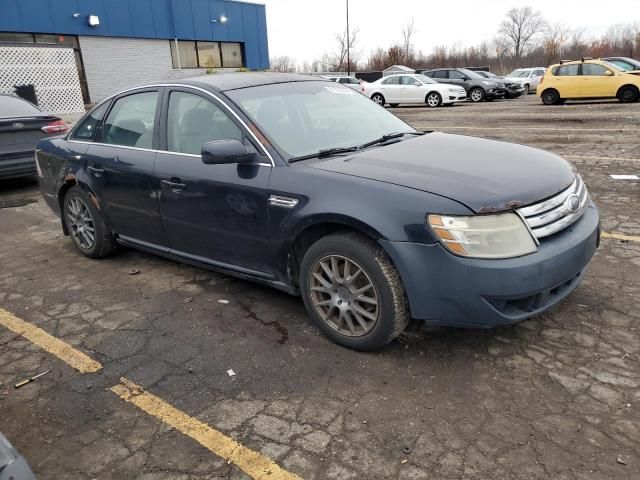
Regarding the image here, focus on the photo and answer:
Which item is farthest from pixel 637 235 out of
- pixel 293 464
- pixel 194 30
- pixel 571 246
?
pixel 194 30

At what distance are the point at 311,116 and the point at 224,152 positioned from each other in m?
0.85

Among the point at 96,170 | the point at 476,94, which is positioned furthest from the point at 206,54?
the point at 96,170

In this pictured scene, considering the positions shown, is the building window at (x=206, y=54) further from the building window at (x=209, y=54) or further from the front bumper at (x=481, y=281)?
the front bumper at (x=481, y=281)

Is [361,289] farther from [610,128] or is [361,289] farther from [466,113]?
[466,113]

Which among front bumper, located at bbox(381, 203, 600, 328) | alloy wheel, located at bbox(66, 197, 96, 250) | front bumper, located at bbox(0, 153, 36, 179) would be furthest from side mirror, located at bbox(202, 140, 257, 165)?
front bumper, located at bbox(0, 153, 36, 179)

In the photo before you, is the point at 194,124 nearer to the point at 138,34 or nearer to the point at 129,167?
the point at 129,167

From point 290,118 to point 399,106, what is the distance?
67.8 feet

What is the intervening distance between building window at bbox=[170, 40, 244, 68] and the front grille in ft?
91.5

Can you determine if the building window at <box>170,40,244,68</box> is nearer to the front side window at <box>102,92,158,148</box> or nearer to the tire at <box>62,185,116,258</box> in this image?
the tire at <box>62,185,116,258</box>

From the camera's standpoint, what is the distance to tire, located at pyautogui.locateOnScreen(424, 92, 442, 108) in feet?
71.1

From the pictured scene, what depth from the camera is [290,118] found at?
3.75 metres

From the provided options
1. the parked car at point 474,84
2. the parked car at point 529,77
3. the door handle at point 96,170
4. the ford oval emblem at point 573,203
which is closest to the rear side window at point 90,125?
the door handle at point 96,170

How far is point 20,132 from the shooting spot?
7.68 m

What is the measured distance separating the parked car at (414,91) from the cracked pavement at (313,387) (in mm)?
18306
